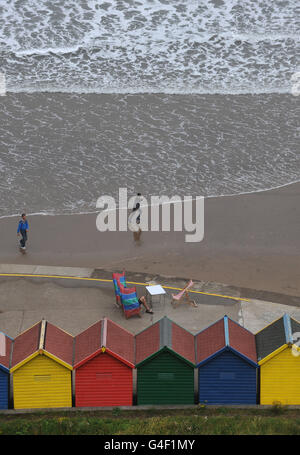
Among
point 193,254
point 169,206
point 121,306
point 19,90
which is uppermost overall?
point 19,90

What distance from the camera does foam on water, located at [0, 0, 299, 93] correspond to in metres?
31.1

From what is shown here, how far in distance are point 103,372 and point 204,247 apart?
24.7ft

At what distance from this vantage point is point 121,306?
1644 cm

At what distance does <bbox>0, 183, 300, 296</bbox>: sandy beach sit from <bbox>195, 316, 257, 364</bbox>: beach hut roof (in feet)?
14.5

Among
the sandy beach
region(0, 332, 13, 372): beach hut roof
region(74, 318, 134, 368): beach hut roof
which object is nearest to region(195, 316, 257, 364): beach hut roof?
region(74, 318, 134, 368): beach hut roof

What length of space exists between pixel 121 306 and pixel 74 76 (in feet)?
57.7

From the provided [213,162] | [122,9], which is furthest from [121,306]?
[122,9]

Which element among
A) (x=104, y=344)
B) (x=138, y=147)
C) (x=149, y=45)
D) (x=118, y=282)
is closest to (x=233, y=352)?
Result: (x=104, y=344)

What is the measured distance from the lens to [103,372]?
41.9 feet

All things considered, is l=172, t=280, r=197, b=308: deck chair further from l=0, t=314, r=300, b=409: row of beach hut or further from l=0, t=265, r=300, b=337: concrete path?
l=0, t=314, r=300, b=409: row of beach hut

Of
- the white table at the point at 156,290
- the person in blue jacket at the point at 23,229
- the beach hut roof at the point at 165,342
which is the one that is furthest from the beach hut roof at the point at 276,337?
the person in blue jacket at the point at 23,229

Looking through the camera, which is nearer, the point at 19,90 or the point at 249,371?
the point at 249,371

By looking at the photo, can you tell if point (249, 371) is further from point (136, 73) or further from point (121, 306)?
point (136, 73)

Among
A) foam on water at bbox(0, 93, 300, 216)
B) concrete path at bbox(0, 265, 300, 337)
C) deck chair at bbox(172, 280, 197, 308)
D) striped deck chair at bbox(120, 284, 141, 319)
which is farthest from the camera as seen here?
foam on water at bbox(0, 93, 300, 216)
